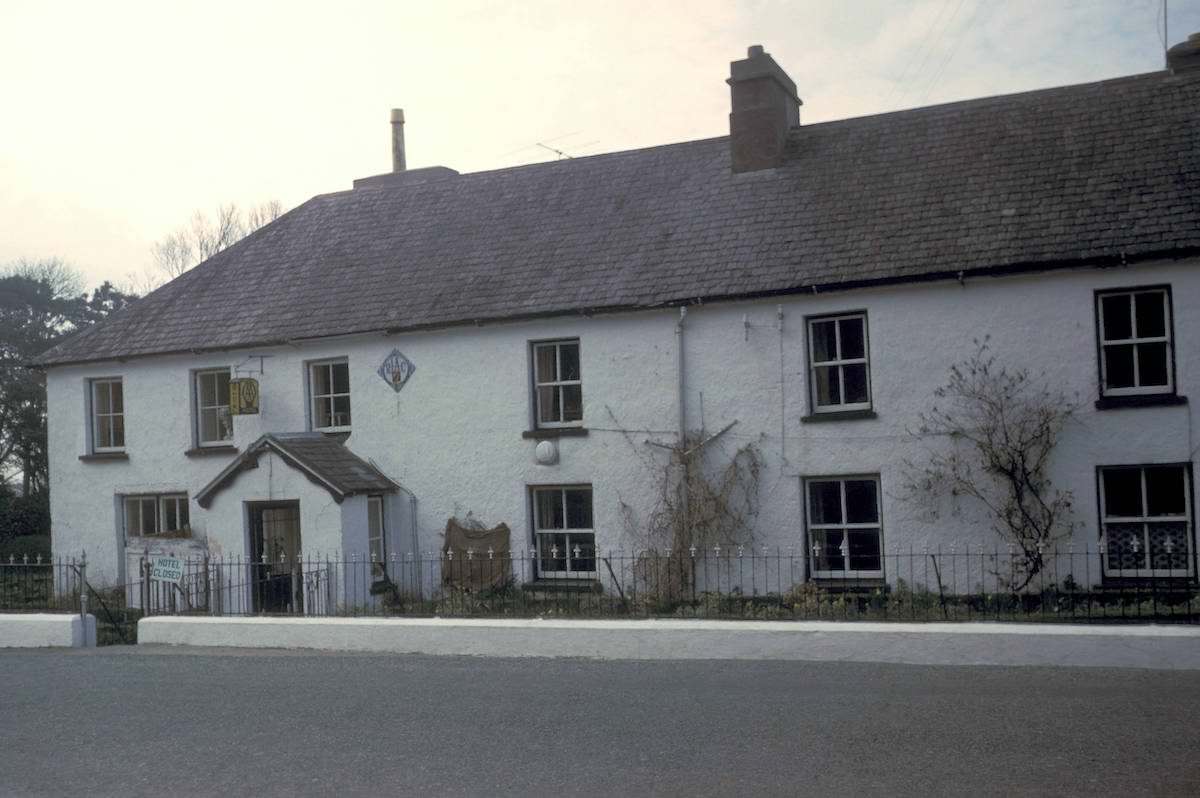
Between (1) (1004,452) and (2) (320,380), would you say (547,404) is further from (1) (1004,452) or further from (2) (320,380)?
(1) (1004,452)

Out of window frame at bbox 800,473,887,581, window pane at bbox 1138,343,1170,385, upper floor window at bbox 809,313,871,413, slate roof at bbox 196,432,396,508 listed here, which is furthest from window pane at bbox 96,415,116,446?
window pane at bbox 1138,343,1170,385

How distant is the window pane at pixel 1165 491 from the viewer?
16.6m

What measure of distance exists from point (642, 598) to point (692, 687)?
22.6 feet

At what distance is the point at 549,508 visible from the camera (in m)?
20.4

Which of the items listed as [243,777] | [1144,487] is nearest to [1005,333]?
[1144,487]

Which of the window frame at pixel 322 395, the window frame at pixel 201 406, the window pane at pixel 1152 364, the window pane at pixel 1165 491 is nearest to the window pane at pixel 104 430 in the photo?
the window frame at pixel 201 406

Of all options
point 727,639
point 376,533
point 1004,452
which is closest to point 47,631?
point 376,533

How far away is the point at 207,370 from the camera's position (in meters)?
23.1

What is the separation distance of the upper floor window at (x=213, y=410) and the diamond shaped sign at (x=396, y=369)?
370 cm

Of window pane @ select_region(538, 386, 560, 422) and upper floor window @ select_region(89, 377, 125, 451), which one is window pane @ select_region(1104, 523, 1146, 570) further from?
upper floor window @ select_region(89, 377, 125, 451)

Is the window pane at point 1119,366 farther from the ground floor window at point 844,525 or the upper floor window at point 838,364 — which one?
the ground floor window at point 844,525

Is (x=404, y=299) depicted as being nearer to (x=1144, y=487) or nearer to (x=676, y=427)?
(x=676, y=427)

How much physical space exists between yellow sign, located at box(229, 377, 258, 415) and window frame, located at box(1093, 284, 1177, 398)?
1409 centimetres

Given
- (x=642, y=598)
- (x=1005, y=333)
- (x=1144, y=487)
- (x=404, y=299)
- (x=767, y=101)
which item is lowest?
(x=642, y=598)
